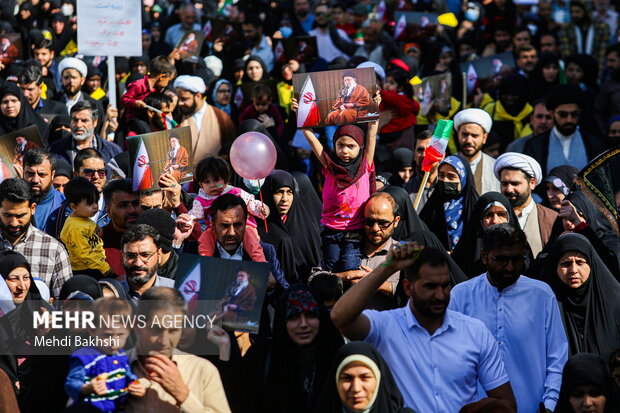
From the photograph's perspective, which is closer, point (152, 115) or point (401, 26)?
point (152, 115)

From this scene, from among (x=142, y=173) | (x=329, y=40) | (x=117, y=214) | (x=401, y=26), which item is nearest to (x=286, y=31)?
(x=329, y=40)

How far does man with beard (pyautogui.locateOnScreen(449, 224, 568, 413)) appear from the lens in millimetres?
5711

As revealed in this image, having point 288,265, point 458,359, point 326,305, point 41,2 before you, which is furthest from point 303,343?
point 41,2

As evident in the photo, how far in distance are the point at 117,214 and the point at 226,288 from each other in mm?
1846

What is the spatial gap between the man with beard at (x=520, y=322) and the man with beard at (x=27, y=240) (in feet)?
8.03

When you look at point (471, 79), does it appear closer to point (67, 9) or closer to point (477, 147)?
point (477, 147)

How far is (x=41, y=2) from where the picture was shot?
49.2 ft

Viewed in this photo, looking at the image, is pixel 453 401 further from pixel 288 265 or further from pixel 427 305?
pixel 288 265

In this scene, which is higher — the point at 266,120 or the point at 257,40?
the point at 257,40

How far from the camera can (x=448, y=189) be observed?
7863mm

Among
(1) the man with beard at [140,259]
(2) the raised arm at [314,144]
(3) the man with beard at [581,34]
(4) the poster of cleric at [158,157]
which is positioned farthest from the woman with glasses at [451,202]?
(3) the man with beard at [581,34]

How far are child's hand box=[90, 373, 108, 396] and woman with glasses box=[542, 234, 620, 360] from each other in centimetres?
278

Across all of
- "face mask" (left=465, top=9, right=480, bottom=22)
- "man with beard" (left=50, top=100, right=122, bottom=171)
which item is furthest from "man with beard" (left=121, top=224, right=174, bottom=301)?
"face mask" (left=465, top=9, right=480, bottom=22)

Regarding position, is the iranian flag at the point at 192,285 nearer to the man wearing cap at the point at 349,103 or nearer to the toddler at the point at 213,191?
the toddler at the point at 213,191
